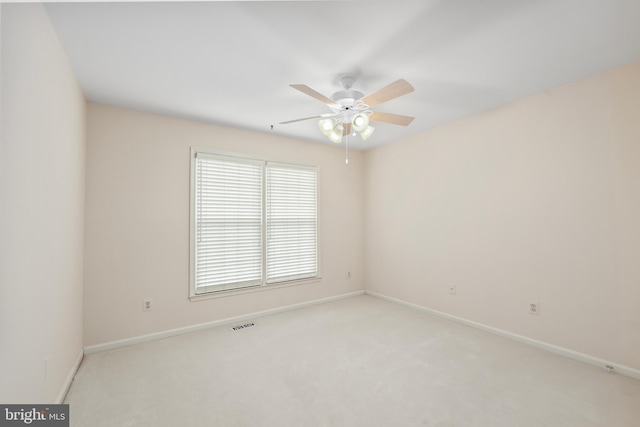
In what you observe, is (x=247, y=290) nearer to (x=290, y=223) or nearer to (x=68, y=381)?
(x=290, y=223)

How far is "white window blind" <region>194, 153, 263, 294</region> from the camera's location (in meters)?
3.53

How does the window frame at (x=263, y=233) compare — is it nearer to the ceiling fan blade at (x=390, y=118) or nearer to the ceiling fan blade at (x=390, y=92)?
the ceiling fan blade at (x=390, y=118)

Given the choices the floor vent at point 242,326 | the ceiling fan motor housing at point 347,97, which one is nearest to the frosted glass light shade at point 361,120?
the ceiling fan motor housing at point 347,97

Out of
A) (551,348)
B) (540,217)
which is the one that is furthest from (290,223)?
(551,348)

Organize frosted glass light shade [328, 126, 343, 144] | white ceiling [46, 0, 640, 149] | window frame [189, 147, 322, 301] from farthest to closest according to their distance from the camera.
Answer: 1. window frame [189, 147, 322, 301]
2. frosted glass light shade [328, 126, 343, 144]
3. white ceiling [46, 0, 640, 149]

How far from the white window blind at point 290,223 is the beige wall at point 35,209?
2.22 meters

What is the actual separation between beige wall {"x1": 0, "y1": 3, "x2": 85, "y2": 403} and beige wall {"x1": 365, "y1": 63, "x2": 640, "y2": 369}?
156 inches

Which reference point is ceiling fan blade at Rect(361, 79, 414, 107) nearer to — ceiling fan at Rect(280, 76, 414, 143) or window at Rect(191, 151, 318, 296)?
ceiling fan at Rect(280, 76, 414, 143)

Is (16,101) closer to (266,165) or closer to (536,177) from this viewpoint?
(266,165)

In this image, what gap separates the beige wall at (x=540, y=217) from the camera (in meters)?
2.39

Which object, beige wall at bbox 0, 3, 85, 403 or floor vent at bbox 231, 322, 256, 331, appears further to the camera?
floor vent at bbox 231, 322, 256, 331

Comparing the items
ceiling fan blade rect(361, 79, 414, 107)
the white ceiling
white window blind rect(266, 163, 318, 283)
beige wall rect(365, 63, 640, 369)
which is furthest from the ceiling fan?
white window blind rect(266, 163, 318, 283)

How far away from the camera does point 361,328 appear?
3424 mm

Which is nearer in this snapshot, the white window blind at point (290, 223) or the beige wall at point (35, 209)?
the beige wall at point (35, 209)
